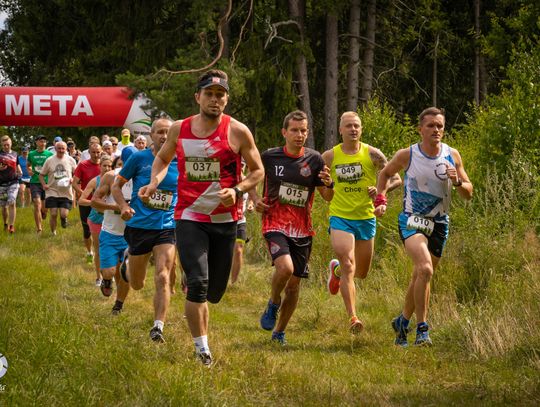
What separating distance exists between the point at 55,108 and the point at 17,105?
2.53ft

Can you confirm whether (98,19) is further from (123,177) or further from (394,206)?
(123,177)

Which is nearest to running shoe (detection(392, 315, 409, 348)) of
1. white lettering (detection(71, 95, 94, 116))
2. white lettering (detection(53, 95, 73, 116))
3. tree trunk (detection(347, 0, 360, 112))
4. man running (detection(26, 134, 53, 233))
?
man running (detection(26, 134, 53, 233))

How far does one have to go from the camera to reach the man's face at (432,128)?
754 centimetres

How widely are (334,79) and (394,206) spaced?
1166cm

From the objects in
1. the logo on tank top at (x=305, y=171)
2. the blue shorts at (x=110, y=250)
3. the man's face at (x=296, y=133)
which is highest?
the man's face at (x=296, y=133)

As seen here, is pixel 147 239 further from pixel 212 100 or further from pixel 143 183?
pixel 212 100

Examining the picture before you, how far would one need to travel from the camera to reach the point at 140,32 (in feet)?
81.7

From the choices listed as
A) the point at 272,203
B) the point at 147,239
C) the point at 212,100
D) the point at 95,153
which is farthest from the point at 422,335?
the point at 95,153

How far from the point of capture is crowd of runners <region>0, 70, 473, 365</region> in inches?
246

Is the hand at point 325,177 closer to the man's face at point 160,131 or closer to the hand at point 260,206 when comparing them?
the hand at point 260,206

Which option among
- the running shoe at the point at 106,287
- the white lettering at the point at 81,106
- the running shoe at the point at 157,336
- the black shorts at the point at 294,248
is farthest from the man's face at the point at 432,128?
the white lettering at the point at 81,106

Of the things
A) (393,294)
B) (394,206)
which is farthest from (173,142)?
(394,206)

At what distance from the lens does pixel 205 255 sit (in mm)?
6227

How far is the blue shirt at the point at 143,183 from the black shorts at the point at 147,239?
0.04 meters
